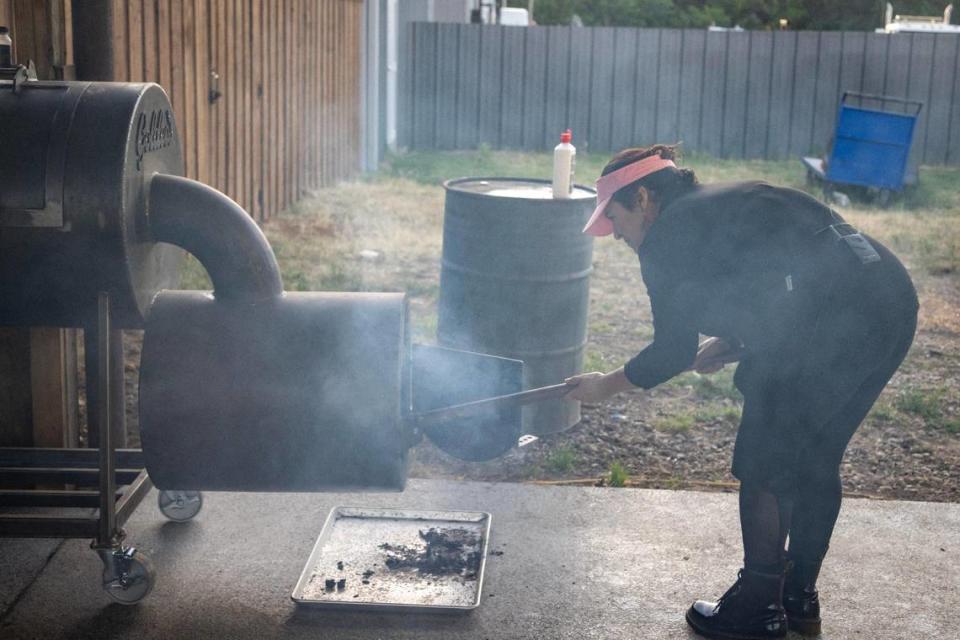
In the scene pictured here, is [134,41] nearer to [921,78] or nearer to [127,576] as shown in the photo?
[127,576]

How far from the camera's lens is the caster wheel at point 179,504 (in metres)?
4.30

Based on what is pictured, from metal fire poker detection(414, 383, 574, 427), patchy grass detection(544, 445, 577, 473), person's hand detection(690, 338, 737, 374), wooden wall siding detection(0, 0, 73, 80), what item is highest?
wooden wall siding detection(0, 0, 73, 80)

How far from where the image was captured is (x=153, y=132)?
369 centimetres

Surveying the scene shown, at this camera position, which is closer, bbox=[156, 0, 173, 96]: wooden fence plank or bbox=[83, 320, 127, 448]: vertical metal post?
bbox=[83, 320, 127, 448]: vertical metal post

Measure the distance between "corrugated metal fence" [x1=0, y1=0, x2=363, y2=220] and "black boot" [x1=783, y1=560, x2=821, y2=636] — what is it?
9.95 feet

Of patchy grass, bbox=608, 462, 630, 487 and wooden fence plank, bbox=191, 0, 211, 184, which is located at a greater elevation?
wooden fence plank, bbox=191, 0, 211, 184

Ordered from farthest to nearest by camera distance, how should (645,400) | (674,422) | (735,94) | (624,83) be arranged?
(624,83) < (735,94) < (645,400) < (674,422)

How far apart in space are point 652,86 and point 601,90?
0.83 metres

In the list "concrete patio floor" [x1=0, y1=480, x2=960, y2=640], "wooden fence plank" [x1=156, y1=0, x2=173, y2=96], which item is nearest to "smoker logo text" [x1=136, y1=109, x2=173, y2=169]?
"concrete patio floor" [x1=0, y1=480, x2=960, y2=640]

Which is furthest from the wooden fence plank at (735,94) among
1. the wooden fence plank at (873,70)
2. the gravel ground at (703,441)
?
the gravel ground at (703,441)

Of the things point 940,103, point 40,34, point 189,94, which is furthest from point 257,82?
point 940,103

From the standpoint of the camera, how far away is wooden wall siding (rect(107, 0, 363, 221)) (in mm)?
7582

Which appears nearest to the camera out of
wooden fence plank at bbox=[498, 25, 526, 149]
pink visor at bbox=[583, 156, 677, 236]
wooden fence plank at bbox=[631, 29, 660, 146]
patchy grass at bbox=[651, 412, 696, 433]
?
pink visor at bbox=[583, 156, 677, 236]

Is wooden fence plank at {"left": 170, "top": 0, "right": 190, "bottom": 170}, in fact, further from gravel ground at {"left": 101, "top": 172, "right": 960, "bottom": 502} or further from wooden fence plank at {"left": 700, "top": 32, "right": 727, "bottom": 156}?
wooden fence plank at {"left": 700, "top": 32, "right": 727, "bottom": 156}
